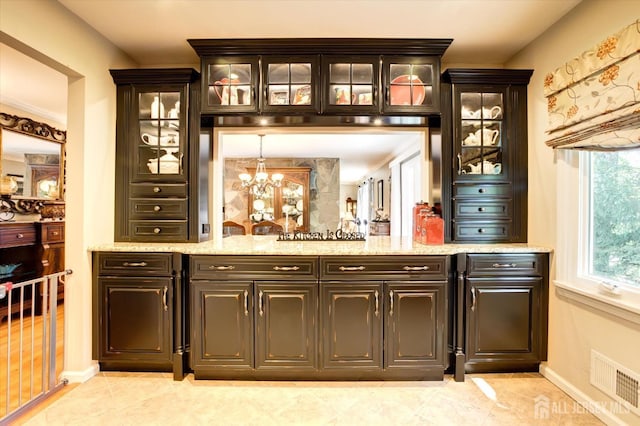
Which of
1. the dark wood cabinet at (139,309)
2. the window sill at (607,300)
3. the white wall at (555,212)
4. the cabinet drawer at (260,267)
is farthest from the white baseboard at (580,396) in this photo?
the dark wood cabinet at (139,309)

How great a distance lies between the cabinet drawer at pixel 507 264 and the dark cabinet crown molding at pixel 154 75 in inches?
102

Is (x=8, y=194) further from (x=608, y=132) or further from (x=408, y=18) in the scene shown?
(x=608, y=132)

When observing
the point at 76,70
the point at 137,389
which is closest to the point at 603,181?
the point at 137,389

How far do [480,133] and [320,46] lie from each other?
1.46 metres

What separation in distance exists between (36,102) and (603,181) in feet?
17.8

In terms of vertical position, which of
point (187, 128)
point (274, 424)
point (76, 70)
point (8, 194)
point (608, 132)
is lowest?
point (274, 424)

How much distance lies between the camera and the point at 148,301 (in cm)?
234

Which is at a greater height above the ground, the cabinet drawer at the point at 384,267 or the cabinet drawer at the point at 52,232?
the cabinet drawer at the point at 52,232

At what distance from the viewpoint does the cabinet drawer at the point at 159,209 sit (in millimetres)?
2623

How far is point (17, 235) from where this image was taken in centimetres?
350

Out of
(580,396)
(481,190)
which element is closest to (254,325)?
(481,190)

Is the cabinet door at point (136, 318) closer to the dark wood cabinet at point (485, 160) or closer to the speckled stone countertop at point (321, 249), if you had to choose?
the speckled stone countertop at point (321, 249)

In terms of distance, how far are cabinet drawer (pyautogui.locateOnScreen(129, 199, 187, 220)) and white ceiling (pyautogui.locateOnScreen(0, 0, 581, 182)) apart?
1104 mm

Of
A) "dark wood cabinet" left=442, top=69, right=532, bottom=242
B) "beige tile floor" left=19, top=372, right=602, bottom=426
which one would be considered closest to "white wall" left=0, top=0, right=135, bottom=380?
"beige tile floor" left=19, top=372, right=602, bottom=426
